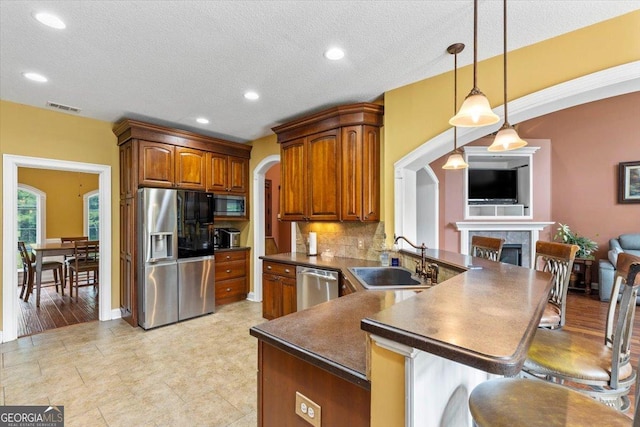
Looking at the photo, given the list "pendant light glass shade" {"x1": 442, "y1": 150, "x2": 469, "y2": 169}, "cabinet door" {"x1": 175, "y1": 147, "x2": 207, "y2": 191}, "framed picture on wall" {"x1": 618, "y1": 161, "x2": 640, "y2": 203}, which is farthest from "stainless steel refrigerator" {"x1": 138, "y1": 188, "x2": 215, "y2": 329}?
"framed picture on wall" {"x1": 618, "y1": 161, "x2": 640, "y2": 203}

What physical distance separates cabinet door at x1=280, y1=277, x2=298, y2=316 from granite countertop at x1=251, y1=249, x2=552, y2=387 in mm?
1951

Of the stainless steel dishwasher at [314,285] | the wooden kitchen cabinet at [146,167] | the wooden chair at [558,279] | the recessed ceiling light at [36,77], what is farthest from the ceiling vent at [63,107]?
the wooden chair at [558,279]

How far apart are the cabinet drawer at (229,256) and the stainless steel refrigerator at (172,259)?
396 mm

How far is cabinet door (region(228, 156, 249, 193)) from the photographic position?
5008 millimetres

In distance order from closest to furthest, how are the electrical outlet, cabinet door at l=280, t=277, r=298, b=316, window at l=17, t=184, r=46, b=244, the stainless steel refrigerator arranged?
the electrical outlet → cabinet door at l=280, t=277, r=298, b=316 → the stainless steel refrigerator → window at l=17, t=184, r=46, b=244

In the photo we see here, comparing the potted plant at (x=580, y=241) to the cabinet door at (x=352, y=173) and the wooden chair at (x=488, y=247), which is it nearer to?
the wooden chair at (x=488, y=247)

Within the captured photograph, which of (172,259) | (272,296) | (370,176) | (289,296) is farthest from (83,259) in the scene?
(370,176)

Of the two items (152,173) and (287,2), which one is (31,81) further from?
(287,2)

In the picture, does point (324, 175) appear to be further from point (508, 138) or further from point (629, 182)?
point (629, 182)

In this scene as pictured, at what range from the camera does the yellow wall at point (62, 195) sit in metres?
7.16

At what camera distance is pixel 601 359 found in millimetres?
1438

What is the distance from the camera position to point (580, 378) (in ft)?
4.52

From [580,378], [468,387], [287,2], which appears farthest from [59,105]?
[580,378]

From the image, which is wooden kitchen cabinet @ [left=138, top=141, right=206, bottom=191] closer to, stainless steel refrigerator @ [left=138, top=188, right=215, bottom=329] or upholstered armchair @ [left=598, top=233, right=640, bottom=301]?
stainless steel refrigerator @ [left=138, top=188, right=215, bottom=329]
